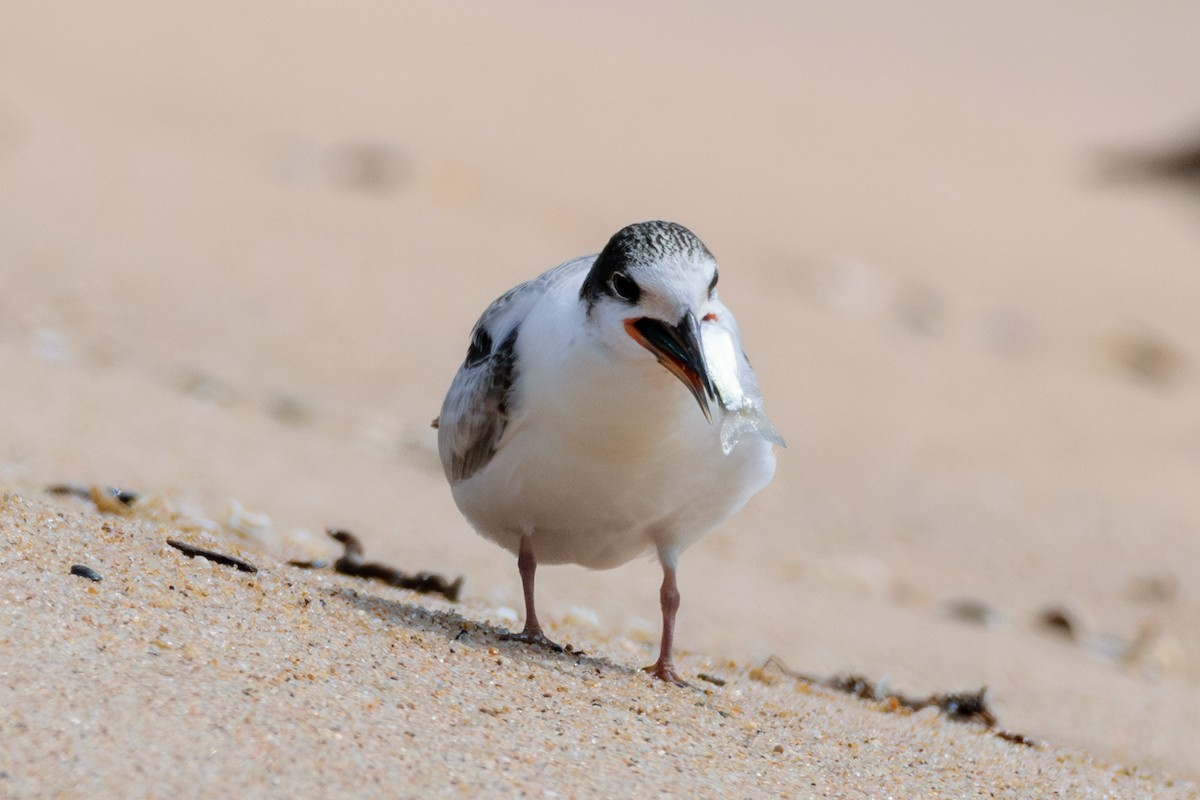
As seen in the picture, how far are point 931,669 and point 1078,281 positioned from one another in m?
10.1

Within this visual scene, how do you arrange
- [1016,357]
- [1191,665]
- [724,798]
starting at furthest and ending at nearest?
1. [1016,357]
2. [1191,665]
3. [724,798]

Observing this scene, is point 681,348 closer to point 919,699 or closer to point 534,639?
point 534,639

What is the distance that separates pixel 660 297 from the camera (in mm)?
3453

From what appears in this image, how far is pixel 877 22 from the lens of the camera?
37.3m

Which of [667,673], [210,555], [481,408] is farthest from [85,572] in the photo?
[667,673]

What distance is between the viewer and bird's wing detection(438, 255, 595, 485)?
4.02 meters

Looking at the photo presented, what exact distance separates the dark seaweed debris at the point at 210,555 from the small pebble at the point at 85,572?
1.43 feet

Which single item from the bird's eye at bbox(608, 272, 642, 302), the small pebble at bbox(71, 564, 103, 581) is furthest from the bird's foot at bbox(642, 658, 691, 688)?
the small pebble at bbox(71, 564, 103, 581)

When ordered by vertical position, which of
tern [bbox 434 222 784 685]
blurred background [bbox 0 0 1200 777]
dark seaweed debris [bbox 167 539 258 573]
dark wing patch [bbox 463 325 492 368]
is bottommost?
dark seaweed debris [bbox 167 539 258 573]

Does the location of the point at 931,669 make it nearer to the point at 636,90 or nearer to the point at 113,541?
the point at 113,541

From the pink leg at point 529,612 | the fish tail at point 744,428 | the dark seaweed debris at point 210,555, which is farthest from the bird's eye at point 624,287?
the dark seaweed debris at point 210,555

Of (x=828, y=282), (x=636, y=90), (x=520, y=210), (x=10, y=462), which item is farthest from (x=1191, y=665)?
(x=636, y=90)

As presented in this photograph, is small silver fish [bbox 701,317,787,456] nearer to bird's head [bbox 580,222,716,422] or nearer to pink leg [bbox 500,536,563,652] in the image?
bird's head [bbox 580,222,716,422]

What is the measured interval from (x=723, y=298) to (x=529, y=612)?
6823 mm
